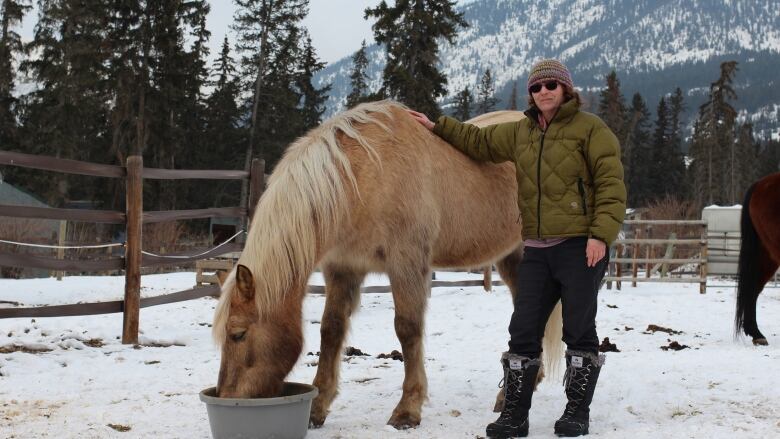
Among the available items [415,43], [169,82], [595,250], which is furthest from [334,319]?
[169,82]

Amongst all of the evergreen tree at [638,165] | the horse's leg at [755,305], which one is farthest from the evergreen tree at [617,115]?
the horse's leg at [755,305]

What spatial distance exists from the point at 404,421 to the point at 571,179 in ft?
4.88

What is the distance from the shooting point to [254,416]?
111 inches

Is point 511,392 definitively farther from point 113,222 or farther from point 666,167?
point 666,167

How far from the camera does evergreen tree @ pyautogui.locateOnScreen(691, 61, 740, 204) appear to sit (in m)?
40.6

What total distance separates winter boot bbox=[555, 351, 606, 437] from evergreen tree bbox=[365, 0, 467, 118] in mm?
15994

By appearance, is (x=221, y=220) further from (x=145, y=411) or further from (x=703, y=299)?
(x=145, y=411)

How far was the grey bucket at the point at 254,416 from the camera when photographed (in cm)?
279

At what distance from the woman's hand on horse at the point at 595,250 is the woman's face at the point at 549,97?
2.32ft

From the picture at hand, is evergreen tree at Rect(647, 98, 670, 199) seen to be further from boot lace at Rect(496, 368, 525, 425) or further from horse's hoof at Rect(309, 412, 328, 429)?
horse's hoof at Rect(309, 412, 328, 429)

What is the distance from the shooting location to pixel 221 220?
2886cm

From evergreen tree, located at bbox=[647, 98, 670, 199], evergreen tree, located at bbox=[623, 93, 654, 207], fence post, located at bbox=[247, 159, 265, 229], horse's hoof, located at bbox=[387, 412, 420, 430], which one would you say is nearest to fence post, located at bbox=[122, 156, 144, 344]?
fence post, located at bbox=[247, 159, 265, 229]

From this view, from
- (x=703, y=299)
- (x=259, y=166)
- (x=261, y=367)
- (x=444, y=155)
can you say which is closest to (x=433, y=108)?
(x=703, y=299)

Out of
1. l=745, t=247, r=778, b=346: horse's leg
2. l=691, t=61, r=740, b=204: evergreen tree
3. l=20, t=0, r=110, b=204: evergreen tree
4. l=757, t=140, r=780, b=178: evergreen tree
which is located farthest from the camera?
l=757, t=140, r=780, b=178: evergreen tree
